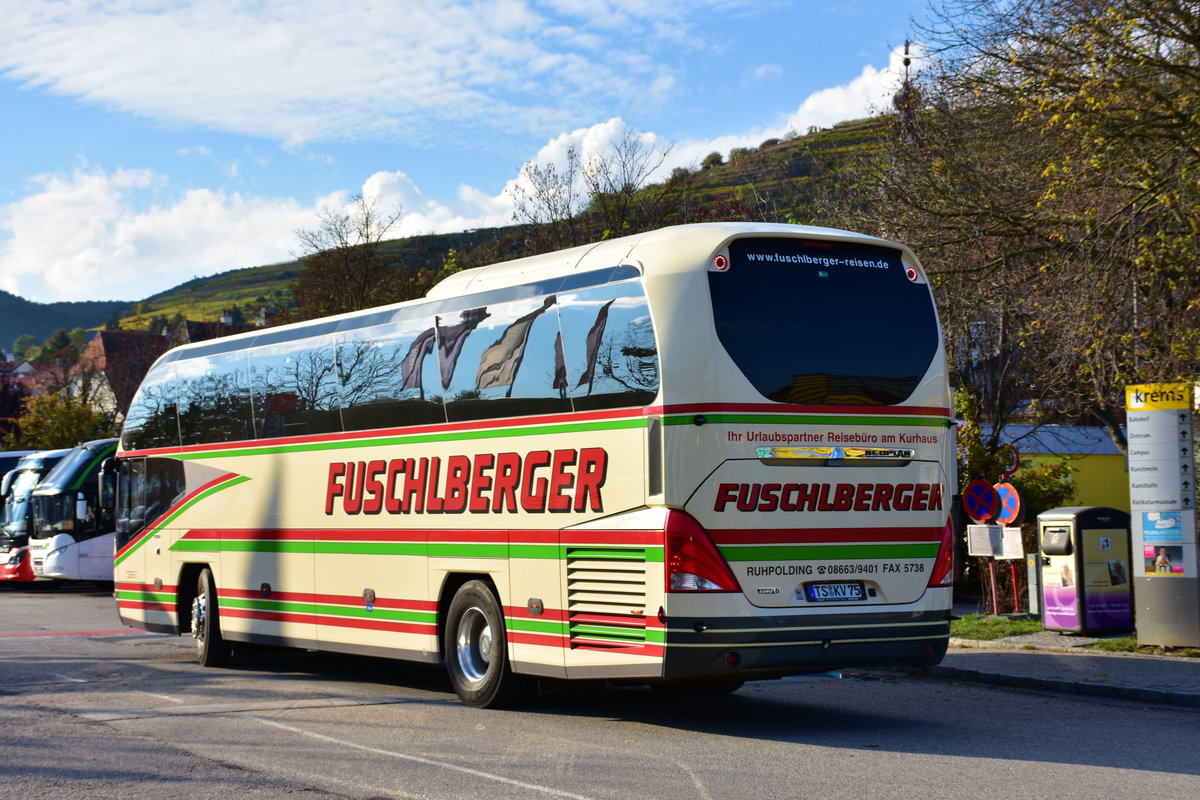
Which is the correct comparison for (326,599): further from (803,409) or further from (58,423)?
(58,423)

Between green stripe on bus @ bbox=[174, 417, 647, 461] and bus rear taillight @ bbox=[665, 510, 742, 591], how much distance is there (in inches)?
30.9

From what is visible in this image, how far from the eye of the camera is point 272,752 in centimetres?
885

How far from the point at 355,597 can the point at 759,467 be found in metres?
Answer: 5.25

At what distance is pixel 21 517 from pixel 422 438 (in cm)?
2448

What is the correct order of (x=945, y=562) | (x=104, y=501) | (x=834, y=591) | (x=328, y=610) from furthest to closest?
(x=104, y=501)
(x=328, y=610)
(x=945, y=562)
(x=834, y=591)

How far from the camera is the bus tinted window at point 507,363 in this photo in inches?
413

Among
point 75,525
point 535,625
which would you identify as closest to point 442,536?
point 535,625

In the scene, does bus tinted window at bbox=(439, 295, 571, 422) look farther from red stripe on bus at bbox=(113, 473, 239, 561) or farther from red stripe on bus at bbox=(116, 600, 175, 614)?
red stripe on bus at bbox=(116, 600, 175, 614)

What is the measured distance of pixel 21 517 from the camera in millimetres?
32594

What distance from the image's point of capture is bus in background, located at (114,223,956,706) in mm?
9242

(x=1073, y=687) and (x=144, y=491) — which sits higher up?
(x=144, y=491)

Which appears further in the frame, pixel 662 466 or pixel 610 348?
pixel 610 348

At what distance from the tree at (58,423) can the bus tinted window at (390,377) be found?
54664mm

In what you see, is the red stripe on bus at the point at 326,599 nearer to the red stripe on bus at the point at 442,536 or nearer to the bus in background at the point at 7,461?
the red stripe on bus at the point at 442,536
